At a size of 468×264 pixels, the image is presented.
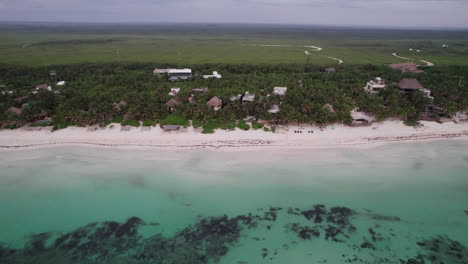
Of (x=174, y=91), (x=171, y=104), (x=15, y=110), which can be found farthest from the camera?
(x=174, y=91)

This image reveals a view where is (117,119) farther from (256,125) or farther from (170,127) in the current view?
(256,125)

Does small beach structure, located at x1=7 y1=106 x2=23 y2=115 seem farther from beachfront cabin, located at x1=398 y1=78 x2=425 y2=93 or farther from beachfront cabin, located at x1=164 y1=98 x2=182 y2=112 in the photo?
beachfront cabin, located at x1=398 y1=78 x2=425 y2=93

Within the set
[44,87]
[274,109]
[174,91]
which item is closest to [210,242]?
[274,109]

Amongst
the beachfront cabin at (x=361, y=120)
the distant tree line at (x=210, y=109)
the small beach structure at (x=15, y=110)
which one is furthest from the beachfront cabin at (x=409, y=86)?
the small beach structure at (x=15, y=110)

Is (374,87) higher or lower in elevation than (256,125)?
higher

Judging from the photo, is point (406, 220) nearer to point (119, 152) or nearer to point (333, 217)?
point (333, 217)

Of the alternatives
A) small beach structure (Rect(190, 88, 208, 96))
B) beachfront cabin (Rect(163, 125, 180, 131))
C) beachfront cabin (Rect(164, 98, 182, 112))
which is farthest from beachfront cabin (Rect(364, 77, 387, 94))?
beachfront cabin (Rect(163, 125, 180, 131))
